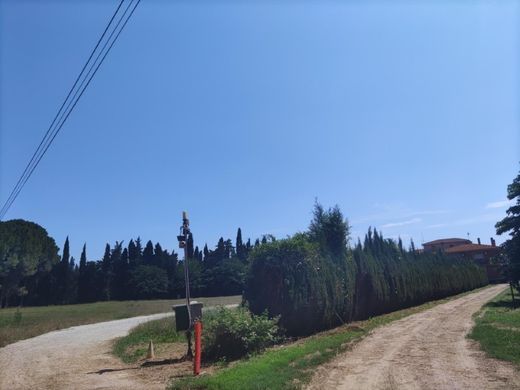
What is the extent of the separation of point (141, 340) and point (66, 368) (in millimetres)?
5554

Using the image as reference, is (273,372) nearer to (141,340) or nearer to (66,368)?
(66,368)

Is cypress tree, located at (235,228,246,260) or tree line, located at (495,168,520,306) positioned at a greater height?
cypress tree, located at (235,228,246,260)

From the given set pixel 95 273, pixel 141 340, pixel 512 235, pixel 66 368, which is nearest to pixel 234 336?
pixel 66 368

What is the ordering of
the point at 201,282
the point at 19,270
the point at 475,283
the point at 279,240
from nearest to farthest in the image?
the point at 279,240 → the point at 475,283 → the point at 19,270 → the point at 201,282

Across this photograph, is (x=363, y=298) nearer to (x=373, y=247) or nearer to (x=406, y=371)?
(x=373, y=247)

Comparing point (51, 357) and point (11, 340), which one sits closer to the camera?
point (51, 357)

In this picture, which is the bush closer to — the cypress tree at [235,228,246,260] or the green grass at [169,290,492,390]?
the green grass at [169,290,492,390]

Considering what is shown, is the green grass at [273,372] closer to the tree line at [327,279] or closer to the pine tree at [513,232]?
the tree line at [327,279]

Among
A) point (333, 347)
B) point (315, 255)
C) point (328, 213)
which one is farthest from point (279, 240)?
point (328, 213)

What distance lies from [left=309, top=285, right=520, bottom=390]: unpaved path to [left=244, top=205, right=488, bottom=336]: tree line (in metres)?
3.06

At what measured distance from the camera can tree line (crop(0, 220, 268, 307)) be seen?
5481 centimetres

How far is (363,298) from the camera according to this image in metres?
19.9

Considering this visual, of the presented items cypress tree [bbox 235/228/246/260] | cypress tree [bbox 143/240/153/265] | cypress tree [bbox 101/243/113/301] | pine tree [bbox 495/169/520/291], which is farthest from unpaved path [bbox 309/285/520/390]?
cypress tree [bbox 235/228/246/260]

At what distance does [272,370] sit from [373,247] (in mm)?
17379
